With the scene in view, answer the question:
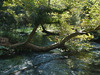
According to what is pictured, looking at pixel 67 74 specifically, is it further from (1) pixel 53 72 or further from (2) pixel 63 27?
(2) pixel 63 27

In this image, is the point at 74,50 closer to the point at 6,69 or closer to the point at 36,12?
the point at 36,12

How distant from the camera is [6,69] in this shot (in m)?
5.16

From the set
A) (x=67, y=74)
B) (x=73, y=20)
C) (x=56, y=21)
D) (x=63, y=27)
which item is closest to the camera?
(x=67, y=74)

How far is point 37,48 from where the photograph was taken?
841 cm

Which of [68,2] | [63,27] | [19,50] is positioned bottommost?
[19,50]

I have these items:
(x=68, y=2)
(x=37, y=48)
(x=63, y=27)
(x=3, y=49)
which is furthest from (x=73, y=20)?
(x=3, y=49)

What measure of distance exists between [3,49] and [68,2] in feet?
21.5

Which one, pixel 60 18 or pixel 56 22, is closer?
pixel 56 22

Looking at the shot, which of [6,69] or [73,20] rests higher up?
[73,20]

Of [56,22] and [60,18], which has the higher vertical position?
[60,18]

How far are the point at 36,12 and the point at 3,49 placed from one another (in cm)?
373

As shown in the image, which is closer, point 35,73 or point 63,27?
point 35,73

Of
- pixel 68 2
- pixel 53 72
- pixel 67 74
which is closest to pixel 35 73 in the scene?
pixel 53 72

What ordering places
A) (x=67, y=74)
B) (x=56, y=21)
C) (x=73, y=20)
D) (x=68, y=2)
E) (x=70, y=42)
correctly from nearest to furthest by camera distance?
(x=67, y=74), (x=56, y=21), (x=68, y=2), (x=70, y=42), (x=73, y=20)
